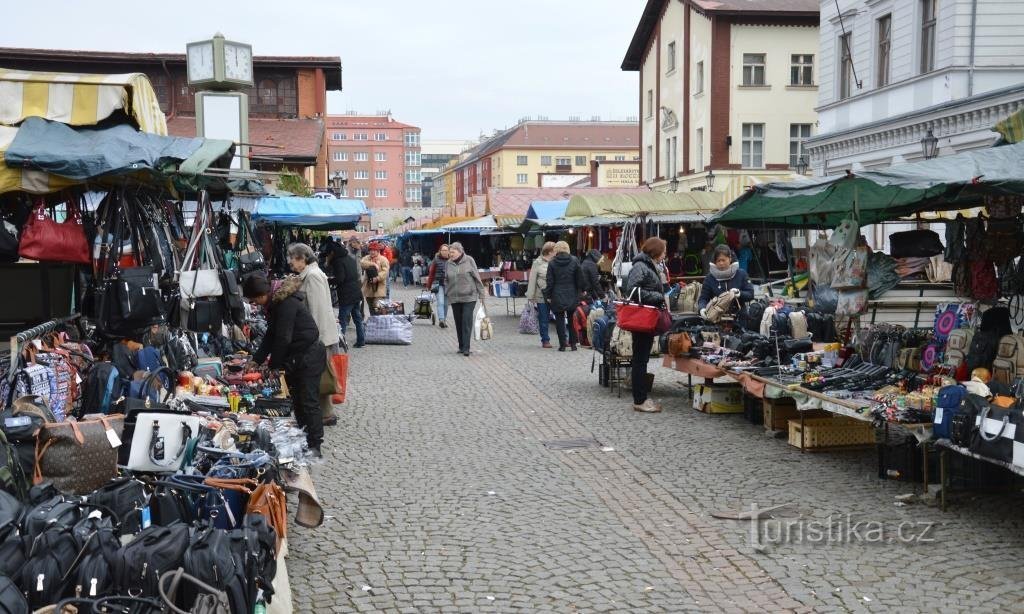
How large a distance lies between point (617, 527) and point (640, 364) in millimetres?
4359

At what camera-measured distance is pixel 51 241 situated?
758 cm

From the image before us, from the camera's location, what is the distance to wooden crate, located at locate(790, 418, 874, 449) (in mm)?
8953

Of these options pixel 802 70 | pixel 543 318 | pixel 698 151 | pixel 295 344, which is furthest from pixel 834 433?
pixel 802 70

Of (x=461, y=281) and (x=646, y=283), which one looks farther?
(x=461, y=281)

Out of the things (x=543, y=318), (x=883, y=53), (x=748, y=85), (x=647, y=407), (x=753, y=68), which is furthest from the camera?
(x=753, y=68)

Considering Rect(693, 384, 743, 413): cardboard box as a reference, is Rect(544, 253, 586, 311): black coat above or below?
above

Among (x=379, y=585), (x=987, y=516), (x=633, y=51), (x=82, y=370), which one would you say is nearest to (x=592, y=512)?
(x=379, y=585)

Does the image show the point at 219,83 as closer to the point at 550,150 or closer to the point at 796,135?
the point at 796,135

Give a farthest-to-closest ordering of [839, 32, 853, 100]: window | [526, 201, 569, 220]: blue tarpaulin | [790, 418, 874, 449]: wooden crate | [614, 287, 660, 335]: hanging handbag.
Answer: [839, 32, 853, 100]: window < [526, 201, 569, 220]: blue tarpaulin < [614, 287, 660, 335]: hanging handbag < [790, 418, 874, 449]: wooden crate

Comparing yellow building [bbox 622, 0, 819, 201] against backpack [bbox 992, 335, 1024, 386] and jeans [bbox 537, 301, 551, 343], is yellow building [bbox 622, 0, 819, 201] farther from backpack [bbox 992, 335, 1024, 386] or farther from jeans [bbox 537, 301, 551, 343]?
backpack [bbox 992, 335, 1024, 386]

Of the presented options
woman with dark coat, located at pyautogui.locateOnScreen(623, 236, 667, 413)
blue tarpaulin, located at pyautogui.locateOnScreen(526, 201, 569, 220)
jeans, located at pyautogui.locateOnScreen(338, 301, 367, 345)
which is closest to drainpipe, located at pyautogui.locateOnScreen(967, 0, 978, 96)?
blue tarpaulin, located at pyautogui.locateOnScreen(526, 201, 569, 220)

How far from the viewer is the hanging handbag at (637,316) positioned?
10352 millimetres

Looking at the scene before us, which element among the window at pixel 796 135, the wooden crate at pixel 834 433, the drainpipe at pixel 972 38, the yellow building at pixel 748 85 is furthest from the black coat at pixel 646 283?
the window at pixel 796 135

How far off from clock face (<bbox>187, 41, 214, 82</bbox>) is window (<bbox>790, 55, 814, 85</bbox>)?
30053 millimetres
